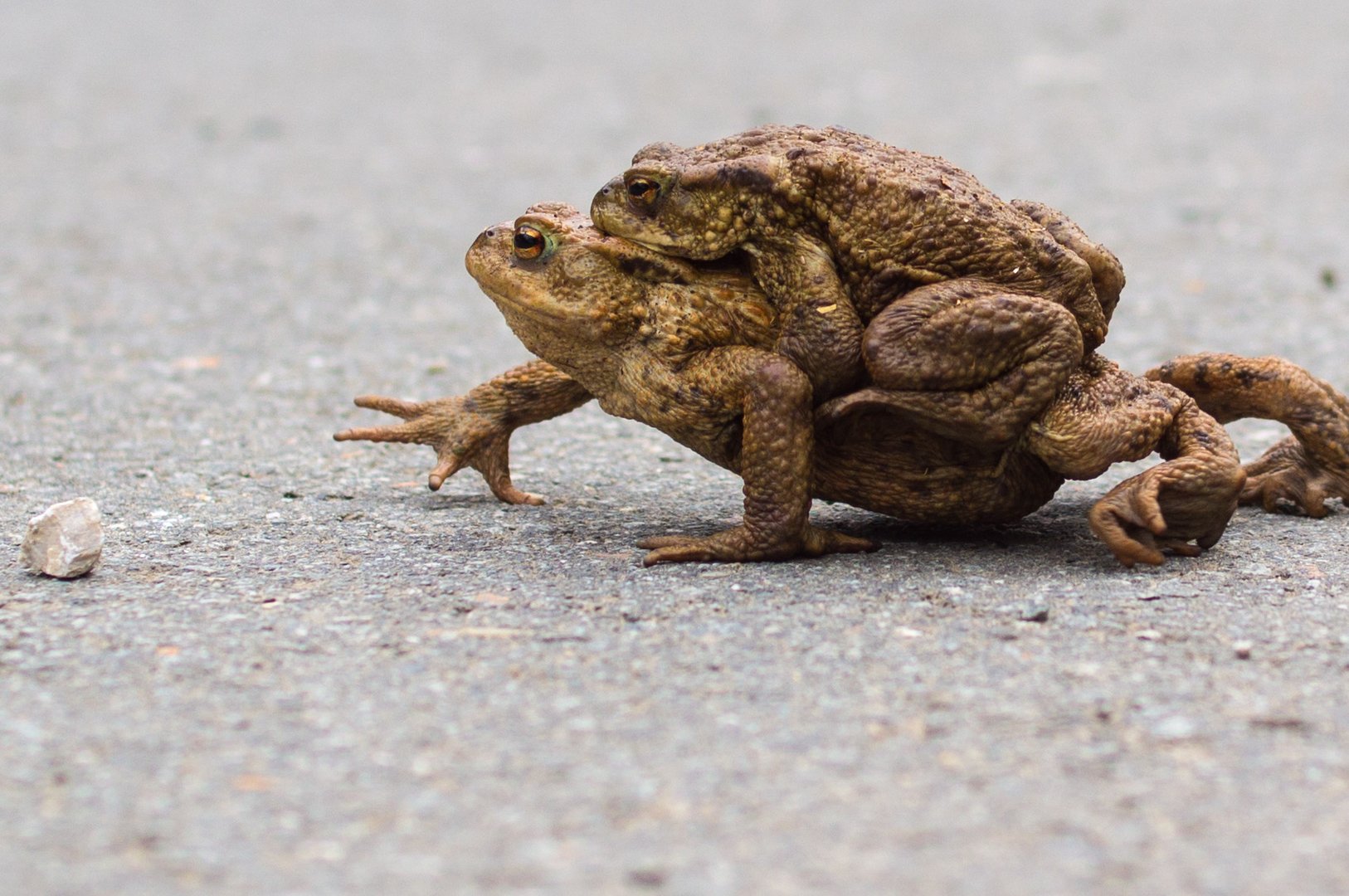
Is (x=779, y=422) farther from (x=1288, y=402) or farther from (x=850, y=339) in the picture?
(x=1288, y=402)

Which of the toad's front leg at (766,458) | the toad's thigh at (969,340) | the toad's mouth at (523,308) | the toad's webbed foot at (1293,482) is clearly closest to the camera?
the toad's thigh at (969,340)

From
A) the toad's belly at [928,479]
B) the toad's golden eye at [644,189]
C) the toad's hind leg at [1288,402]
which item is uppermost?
the toad's golden eye at [644,189]

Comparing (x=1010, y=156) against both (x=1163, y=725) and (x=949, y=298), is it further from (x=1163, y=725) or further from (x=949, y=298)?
(x=1163, y=725)

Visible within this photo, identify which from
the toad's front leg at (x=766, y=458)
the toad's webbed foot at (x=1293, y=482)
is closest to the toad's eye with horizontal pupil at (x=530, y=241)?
the toad's front leg at (x=766, y=458)

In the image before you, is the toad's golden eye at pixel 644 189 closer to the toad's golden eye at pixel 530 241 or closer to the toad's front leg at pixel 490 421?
the toad's golden eye at pixel 530 241

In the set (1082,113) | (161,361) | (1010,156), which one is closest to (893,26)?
(1082,113)

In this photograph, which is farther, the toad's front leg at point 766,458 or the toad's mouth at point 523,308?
the toad's mouth at point 523,308

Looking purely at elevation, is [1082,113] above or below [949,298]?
above

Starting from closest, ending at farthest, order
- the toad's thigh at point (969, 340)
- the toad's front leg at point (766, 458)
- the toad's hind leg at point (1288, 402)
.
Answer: the toad's thigh at point (969, 340)
the toad's front leg at point (766, 458)
the toad's hind leg at point (1288, 402)

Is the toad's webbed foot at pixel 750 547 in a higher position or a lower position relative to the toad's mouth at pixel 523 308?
lower
